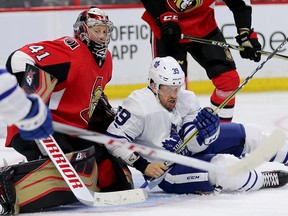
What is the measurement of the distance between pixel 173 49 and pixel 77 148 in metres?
1.13

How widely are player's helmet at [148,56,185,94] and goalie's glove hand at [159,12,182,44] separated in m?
0.77

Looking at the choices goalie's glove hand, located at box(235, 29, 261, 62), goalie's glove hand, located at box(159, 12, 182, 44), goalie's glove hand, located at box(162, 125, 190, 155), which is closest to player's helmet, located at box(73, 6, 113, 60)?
goalie's glove hand, located at box(162, 125, 190, 155)

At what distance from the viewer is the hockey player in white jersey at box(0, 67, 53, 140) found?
2.32 metres

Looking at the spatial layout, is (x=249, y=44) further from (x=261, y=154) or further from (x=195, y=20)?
(x=261, y=154)

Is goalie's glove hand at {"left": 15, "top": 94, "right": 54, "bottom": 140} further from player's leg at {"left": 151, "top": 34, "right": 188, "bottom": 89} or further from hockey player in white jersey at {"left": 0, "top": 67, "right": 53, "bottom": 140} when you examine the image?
player's leg at {"left": 151, "top": 34, "right": 188, "bottom": 89}

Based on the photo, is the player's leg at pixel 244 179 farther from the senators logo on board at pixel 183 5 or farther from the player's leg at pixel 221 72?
the senators logo on board at pixel 183 5

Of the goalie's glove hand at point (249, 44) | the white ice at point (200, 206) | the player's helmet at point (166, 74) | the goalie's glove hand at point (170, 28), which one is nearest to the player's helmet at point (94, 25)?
the player's helmet at point (166, 74)

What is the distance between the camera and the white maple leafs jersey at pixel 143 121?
339cm

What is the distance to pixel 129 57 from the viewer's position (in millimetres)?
6590

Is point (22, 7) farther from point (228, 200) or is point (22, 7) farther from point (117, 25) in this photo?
point (228, 200)

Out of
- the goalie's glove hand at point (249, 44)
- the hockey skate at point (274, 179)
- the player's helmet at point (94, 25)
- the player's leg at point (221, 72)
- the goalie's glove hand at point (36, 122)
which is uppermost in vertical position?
the goalie's glove hand at point (36, 122)

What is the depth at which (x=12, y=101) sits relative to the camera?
2.32 meters

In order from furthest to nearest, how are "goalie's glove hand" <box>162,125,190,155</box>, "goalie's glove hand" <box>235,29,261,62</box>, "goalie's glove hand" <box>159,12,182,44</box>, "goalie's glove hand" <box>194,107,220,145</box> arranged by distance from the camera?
"goalie's glove hand" <box>235,29,261,62</box>, "goalie's glove hand" <box>159,12,182,44</box>, "goalie's glove hand" <box>162,125,190,155</box>, "goalie's glove hand" <box>194,107,220,145</box>

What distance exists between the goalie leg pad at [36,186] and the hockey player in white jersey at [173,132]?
10.2 inches
